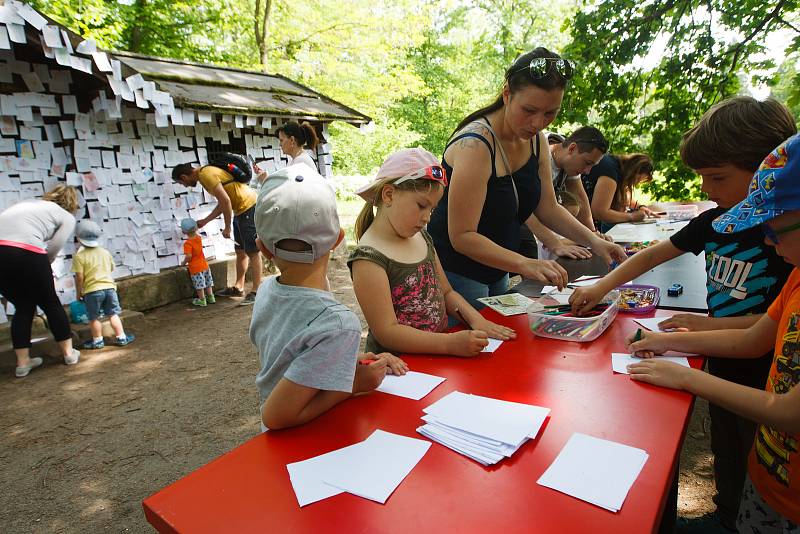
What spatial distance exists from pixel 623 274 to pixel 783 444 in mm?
894

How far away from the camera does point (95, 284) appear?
4926 millimetres

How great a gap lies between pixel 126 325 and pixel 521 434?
558 cm

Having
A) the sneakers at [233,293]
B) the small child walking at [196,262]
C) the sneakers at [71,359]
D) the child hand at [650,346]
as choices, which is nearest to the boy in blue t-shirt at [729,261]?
the child hand at [650,346]

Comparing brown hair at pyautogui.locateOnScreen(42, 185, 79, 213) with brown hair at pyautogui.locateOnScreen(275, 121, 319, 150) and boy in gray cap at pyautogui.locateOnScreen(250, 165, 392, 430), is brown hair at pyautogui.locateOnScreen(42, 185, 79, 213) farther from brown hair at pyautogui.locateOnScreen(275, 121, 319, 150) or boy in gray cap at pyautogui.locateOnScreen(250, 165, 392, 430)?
boy in gray cap at pyautogui.locateOnScreen(250, 165, 392, 430)

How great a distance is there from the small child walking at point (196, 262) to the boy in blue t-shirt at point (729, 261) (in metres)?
5.52

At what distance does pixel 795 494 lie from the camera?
1.22 meters

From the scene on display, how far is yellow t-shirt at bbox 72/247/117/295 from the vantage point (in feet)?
16.1

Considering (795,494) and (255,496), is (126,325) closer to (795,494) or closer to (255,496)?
(255,496)

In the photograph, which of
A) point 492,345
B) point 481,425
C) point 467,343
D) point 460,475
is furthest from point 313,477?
point 492,345

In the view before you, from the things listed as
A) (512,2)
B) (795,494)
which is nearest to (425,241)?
(795,494)

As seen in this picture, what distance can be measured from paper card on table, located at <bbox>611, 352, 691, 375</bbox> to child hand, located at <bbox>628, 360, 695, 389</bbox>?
5cm

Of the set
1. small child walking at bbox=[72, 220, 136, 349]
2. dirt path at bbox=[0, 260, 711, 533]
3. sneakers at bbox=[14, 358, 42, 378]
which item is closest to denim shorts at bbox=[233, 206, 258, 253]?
dirt path at bbox=[0, 260, 711, 533]

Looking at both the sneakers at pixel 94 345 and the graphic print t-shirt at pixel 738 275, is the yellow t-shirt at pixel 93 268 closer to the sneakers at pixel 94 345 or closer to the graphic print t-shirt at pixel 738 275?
the sneakers at pixel 94 345

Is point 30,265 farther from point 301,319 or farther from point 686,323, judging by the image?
point 686,323
